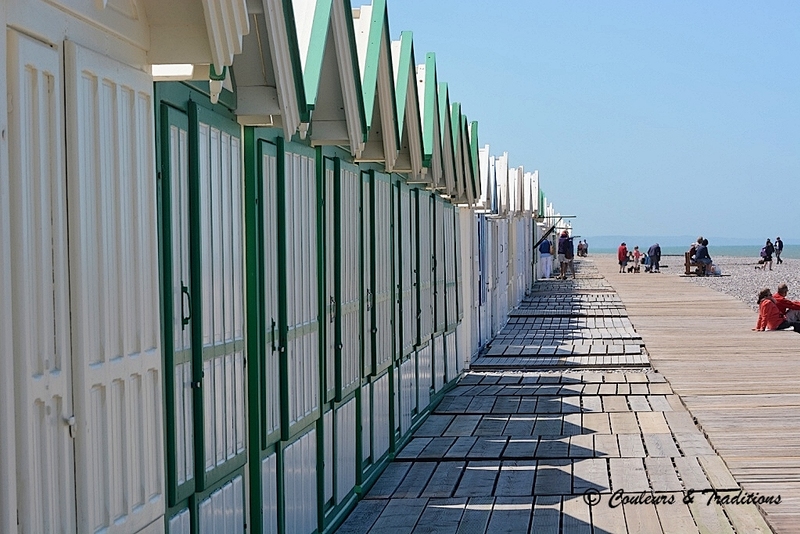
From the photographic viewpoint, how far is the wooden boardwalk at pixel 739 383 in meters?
8.05

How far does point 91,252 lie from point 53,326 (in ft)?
1.06

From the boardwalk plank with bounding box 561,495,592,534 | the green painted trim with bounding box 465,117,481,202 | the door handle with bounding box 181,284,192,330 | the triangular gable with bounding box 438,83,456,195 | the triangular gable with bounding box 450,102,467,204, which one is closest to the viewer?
the door handle with bounding box 181,284,192,330

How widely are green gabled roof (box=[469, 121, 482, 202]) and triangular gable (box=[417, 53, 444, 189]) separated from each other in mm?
3022

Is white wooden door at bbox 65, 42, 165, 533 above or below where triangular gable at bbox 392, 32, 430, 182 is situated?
below

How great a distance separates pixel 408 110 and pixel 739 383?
540cm

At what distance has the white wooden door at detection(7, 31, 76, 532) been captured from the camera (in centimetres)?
282

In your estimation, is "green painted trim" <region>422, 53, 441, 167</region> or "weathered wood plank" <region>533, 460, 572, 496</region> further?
"green painted trim" <region>422, 53, 441, 167</region>

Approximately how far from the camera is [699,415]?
1060cm

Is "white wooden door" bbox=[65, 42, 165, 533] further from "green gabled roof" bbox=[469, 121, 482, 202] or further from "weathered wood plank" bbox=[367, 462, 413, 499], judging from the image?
"green gabled roof" bbox=[469, 121, 482, 202]

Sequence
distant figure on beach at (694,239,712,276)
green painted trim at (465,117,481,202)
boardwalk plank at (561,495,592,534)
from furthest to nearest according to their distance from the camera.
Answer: distant figure on beach at (694,239,712,276)
green painted trim at (465,117,481,202)
boardwalk plank at (561,495,592,534)

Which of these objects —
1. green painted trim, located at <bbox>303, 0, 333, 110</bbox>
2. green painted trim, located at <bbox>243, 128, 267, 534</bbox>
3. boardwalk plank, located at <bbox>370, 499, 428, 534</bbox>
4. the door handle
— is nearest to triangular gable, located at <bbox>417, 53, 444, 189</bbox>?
boardwalk plank, located at <bbox>370, 499, 428, 534</bbox>

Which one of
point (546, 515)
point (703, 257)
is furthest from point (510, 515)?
point (703, 257)

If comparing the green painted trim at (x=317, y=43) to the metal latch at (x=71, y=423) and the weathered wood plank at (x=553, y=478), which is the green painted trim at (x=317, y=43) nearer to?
the metal latch at (x=71, y=423)

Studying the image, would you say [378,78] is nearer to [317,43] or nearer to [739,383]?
[317,43]
